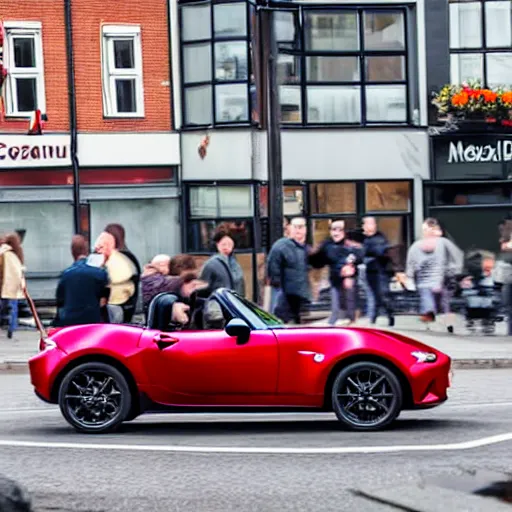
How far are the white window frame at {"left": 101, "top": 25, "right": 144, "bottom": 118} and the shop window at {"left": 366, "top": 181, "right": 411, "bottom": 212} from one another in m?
5.05

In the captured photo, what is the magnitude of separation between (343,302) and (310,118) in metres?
9.44

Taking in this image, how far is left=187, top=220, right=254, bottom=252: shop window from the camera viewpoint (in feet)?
95.2

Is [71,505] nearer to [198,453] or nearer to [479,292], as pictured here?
[198,453]

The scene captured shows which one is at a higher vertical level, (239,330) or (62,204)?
(62,204)

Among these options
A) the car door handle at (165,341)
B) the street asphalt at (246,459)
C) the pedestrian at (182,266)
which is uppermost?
the pedestrian at (182,266)

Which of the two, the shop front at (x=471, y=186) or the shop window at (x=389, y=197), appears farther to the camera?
the shop window at (x=389, y=197)

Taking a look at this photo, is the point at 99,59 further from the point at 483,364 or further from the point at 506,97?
the point at 483,364

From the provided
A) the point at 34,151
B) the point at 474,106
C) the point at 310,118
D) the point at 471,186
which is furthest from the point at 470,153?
the point at 34,151

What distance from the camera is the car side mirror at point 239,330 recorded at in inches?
455

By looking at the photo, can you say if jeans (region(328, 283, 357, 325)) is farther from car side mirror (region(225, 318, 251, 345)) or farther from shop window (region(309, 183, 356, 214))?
car side mirror (region(225, 318, 251, 345))

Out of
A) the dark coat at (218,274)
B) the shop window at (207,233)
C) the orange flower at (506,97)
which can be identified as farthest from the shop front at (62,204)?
the dark coat at (218,274)

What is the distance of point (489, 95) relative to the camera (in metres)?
29.4

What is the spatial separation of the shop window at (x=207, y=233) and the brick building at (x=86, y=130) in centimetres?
34

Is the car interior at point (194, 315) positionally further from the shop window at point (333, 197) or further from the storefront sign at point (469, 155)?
the storefront sign at point (469, 155)
